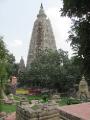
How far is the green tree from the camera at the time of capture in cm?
1036

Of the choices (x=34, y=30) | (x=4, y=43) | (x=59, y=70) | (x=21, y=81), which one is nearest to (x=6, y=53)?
(x=4, y=43)

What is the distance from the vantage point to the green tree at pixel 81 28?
1036 cm

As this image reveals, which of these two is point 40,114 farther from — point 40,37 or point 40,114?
point 40,37

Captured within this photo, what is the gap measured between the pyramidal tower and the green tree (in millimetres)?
53064

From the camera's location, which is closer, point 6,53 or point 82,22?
point 82,22

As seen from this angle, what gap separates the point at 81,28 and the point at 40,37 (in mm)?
56308

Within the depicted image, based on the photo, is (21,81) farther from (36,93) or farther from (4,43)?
(4,43)

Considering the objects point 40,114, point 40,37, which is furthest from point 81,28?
point 40,37

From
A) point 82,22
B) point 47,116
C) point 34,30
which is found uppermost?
point 34,30

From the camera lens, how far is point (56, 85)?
48781 millimetres

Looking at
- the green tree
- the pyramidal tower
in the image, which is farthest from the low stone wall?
the pyramidal tower

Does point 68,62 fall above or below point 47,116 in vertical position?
above

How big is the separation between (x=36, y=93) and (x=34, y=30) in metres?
26.4

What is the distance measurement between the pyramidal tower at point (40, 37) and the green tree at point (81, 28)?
53.1 meters
